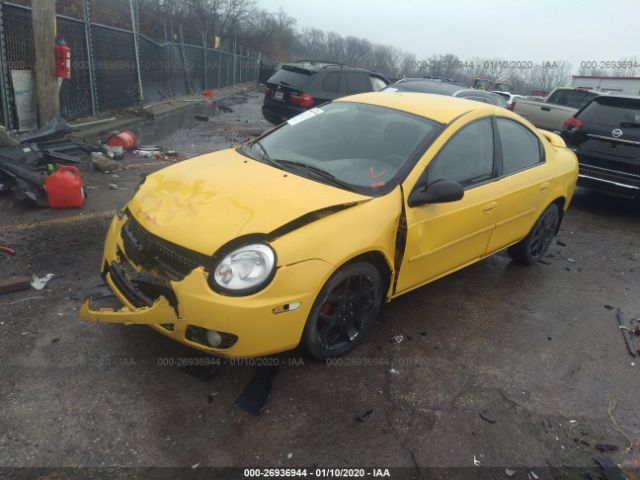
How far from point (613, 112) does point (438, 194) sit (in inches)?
208

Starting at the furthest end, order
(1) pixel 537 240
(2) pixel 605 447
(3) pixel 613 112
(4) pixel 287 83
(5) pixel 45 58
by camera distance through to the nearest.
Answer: (4) pixel 287 83, (5) pixel 45 58, (3) pixel 613 112, (1) pixel 537 240, (2) pixel 605 447

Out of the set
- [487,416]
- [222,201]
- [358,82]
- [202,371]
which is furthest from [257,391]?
[358,82]

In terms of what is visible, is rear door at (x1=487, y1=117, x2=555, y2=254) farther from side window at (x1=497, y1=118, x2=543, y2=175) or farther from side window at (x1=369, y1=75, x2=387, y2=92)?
side window at (x1=369, y1=75, x2=387, y2=92)

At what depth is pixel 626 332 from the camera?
3.90 metres

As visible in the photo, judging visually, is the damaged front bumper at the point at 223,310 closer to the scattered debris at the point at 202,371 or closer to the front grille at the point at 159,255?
the front grille at the point at 159,255

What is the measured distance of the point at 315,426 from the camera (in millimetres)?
2568

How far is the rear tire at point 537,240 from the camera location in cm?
476

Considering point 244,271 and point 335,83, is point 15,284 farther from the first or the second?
point 335,83

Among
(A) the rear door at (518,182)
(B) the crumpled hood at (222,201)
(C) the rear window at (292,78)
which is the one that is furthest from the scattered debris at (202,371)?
(C) the rear window at (292,78)

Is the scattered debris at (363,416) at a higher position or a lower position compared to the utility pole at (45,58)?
lower

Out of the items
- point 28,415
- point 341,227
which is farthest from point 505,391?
point 28,415

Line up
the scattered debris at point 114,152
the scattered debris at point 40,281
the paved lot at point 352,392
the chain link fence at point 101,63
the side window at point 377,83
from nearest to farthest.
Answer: the paved lot at point 352,392
the scattered debris at point 40,281
the chain link fence at point 101,63
the scattered debris at point 114,152
the side window at point 377,83

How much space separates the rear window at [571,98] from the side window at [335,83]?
19.4ft

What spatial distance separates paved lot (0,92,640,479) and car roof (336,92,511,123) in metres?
1.53
